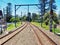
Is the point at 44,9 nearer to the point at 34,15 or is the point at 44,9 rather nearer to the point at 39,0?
the point at 39,0

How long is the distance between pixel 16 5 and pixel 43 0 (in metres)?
51.5

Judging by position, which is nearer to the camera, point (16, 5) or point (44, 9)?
point (16, 5)

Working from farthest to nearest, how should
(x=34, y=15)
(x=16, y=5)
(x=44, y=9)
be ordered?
(x=34, y=15)
(x=44, y=9)
(x=16, y=5)

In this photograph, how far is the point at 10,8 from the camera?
172m

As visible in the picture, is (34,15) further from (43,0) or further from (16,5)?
(16,5)

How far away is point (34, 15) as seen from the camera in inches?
6442

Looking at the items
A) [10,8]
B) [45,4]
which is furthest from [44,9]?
[10,8]

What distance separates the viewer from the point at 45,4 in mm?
105438

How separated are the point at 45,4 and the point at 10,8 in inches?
2796

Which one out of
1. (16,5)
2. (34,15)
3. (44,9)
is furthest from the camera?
(34,15)

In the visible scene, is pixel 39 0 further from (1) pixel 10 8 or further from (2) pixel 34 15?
(1) pixel 10 8

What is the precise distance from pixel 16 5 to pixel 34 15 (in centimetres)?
10895

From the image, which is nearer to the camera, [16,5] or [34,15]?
[16,5]

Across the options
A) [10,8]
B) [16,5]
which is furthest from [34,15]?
[16,5]
